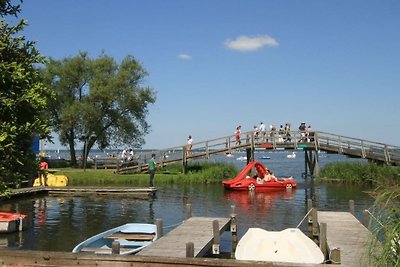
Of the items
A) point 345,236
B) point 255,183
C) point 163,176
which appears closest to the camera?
point 345,236

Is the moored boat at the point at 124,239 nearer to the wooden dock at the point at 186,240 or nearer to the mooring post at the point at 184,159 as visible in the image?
the wooden dock at the point at 186,240

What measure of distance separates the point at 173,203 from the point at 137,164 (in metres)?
16.8

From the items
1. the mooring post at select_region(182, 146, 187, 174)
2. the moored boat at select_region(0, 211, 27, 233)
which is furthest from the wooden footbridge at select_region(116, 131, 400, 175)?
the moored boat at select_region(0, 211, 27, 233)

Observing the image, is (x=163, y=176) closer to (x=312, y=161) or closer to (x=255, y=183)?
(x=255, y=183)

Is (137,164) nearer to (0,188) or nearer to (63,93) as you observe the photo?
(63,93)

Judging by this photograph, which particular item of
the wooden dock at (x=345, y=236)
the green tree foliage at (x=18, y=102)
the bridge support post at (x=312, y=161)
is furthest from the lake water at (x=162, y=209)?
the green tree foliage at (x=18, y=102)

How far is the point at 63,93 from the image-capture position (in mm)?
47625

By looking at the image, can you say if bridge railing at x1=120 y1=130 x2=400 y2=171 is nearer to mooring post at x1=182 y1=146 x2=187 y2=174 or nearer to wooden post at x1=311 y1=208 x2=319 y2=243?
mooring post at x1=182 y1=146 x2=187 y2=174

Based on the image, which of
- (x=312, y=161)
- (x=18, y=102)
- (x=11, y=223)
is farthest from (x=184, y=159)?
(x=18, y=102)

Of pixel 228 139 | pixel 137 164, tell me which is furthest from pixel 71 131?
pixel 228 139

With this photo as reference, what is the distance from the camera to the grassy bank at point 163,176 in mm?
37844

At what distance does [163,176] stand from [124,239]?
24.2 metres

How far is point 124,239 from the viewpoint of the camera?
1566 centimetres

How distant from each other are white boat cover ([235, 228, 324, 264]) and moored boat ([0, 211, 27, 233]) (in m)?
10.5
